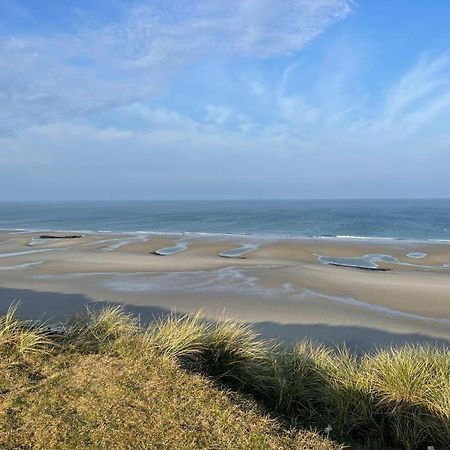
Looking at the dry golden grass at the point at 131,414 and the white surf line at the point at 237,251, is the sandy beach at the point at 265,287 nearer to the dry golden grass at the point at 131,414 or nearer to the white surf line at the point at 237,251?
the white surf line at the point at 237,251

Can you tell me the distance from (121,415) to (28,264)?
64.0 ft

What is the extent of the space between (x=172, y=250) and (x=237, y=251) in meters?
4.49

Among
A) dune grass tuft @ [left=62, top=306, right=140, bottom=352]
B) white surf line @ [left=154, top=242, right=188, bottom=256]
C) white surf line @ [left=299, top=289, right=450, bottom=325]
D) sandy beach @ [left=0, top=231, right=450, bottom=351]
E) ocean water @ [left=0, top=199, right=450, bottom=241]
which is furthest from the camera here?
ocean water @ [left=0, top=199, right=450, bottom=241]

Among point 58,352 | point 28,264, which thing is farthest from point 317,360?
point 28,264

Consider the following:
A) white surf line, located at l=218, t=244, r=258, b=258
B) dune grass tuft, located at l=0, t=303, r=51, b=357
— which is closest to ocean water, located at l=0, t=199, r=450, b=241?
white surf line, located at l=218, t=244, r=258, b=258

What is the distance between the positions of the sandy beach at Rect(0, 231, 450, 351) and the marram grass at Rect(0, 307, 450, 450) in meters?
3.77

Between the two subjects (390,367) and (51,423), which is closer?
(51,423)

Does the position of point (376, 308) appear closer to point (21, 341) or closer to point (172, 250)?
point (21, 341)

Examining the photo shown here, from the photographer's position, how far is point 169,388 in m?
5.22

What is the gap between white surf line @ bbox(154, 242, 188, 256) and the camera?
27.5 meters

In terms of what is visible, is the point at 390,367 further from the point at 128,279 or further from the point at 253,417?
the point at 128,279

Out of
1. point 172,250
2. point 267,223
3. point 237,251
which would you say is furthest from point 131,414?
point 267,223

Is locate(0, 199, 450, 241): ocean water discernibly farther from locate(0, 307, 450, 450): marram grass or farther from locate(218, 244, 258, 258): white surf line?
locate(0, 307, 450, 450): marram grass

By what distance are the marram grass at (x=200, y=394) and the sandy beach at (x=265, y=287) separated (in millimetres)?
3769
